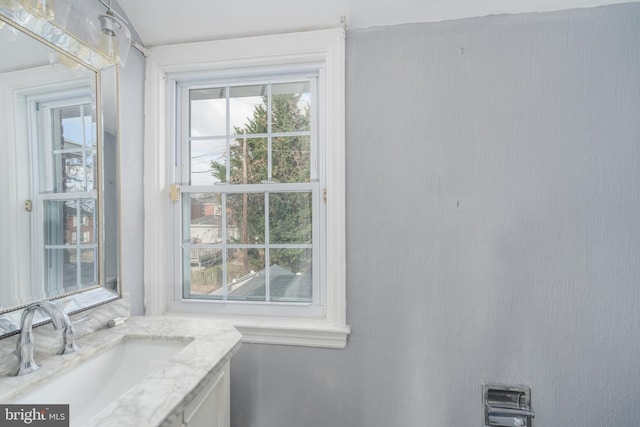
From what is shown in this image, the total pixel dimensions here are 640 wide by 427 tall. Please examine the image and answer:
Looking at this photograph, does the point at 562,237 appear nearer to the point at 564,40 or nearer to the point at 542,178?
the point at 542,178

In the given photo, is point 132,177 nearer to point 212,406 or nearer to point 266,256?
point 266,256

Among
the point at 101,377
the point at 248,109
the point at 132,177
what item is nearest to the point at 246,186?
the point at 248,109

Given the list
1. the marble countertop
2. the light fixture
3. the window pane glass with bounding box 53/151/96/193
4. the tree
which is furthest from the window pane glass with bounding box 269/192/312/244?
the light fixture

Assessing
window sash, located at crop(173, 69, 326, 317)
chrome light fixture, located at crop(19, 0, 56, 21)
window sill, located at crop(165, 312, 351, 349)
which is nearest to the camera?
chrome light fixture, located at crop(19, 0, 56, 21)

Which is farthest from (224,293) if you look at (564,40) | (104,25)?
(564,40)

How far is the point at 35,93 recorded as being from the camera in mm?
904

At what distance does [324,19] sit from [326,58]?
156 mm

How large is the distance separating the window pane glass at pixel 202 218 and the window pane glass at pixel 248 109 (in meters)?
0.36

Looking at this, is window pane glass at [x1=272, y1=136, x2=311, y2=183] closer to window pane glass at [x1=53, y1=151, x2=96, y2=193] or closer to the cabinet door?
window pane glass at [x1=53, y1=151, x2=96, y2=193]

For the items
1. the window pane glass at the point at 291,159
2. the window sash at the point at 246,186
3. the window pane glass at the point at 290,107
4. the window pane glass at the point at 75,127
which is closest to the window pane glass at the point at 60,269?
the window pane glass at the point at 75,127

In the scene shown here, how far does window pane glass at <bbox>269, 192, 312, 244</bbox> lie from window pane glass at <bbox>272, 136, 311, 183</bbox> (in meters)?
0.08

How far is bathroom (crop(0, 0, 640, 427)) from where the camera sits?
1.15 meters

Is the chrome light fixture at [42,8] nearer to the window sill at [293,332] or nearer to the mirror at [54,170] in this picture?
the mirror at [54,170]

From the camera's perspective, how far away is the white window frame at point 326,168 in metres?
1.26
